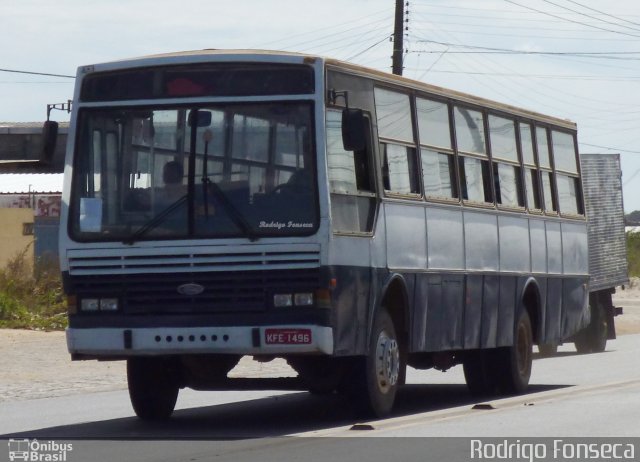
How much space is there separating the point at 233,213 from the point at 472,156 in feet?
14.9

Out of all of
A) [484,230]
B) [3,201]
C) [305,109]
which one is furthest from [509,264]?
[3,201]

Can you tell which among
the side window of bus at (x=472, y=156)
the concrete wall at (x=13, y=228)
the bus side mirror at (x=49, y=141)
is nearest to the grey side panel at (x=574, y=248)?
the side window of bus at (x=472, y=156)

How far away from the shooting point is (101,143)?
13.8m

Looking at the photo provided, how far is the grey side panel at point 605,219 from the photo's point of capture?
29.6 meters

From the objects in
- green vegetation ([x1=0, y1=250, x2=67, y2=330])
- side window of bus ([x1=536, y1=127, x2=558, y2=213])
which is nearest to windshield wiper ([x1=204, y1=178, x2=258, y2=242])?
side window of bus ([x1=536, y1=127, x2=558, y2=213])

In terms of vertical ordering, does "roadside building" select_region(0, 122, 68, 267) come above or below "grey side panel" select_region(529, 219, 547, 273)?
above

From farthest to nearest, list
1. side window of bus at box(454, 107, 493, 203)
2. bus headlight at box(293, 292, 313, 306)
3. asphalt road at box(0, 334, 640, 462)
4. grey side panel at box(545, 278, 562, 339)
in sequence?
grey side panel at box(545, 278, 562, 339)
side window of bus at box(454, 107, 493, 203)
bus headlight at box(293, 292, 313, 306)
asphalt road at box(0, 334, 640, 462)

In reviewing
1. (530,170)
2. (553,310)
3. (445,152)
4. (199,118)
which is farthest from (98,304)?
(553,310)

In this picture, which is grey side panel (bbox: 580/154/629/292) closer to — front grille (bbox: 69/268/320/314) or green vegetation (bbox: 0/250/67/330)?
green vegetation (bbox: 0/250/67/330)

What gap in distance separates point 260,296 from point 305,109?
1650 mm

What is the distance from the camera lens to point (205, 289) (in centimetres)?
1315

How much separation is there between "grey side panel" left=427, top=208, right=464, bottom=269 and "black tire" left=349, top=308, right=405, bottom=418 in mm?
1269

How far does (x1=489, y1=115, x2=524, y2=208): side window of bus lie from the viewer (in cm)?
1770

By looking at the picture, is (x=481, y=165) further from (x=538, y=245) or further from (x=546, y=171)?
(x=546, y=171)
